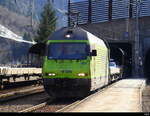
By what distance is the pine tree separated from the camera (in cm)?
7181

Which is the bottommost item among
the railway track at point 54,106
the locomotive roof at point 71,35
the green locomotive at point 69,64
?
the railway track at point 54,106

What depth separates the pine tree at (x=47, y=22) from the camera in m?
71.8

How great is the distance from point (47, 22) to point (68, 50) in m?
55.9

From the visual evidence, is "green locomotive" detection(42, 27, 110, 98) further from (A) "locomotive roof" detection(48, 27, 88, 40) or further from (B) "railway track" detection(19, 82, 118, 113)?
(B) "railway track" detection(19, 82, 118, 113)

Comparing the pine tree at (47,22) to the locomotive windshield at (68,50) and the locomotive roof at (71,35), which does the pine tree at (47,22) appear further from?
the locomotive windshield at (68,50)

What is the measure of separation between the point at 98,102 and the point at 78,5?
5285 centimetres

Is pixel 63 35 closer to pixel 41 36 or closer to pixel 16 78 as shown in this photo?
pixel 16 78

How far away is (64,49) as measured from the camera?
63.9 feet

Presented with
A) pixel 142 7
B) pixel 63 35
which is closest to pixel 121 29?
pixel 142 7

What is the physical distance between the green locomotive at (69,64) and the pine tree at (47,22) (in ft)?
168

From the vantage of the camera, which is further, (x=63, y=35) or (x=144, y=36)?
(x=144, y=36)

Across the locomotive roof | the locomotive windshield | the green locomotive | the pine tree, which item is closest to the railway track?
the green locomotive

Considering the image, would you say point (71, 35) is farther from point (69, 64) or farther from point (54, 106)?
point (54, 106)

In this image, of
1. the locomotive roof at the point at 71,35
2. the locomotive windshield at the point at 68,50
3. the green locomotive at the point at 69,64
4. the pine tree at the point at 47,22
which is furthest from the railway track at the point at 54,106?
the pine tree at the point at 47,22
